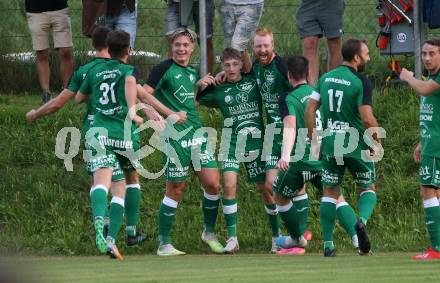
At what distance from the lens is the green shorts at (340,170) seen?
26.9 feet

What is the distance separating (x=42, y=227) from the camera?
10.7 meters

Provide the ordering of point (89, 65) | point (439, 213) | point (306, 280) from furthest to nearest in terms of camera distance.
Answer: point (89, 65)
point (439, 213)
point (306, 280)

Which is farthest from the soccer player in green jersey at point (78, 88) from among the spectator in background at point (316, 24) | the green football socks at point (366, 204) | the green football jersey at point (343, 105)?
the spectator in background at point (316, 24)

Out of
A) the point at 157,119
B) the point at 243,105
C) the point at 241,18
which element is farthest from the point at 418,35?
the point at 157,119

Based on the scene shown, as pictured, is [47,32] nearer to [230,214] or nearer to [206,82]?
[206,82]

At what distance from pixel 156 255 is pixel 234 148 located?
55.1 inches

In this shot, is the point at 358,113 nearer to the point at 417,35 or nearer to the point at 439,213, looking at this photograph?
the point at 439,213

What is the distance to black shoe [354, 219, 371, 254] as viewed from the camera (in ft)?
25.4

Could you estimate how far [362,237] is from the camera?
7.87m

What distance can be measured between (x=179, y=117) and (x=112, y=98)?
77 centimetres

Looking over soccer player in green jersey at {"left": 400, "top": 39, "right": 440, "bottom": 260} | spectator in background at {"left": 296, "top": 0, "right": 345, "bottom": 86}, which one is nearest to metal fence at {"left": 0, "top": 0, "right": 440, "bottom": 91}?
spectator in background at {"left": 296, "top": 0, "right": 345, "bottom": 86}

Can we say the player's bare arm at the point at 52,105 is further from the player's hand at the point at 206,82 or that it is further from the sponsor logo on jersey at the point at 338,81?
the sponsor logo on jersey at the point at 338,81

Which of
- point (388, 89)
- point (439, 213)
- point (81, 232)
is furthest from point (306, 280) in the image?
point (388, 89)

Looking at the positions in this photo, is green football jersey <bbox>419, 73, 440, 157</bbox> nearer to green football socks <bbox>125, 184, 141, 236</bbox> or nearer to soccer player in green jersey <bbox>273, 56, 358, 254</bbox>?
soccer player in green jersey <bbox>273, 56, 358, 254</bbox>
